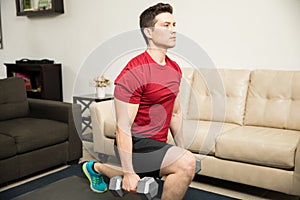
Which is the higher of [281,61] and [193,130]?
[281,61]

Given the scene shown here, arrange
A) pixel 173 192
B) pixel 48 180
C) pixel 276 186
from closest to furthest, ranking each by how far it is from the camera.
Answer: pixel 173 192, pixel 276 186, pixel 48 180

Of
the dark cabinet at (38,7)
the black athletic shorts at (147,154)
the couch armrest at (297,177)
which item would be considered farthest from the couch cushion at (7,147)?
the dark cabinet at (38,7)

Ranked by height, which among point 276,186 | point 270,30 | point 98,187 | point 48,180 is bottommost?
point 48,180

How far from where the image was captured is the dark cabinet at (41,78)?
13.7 feet

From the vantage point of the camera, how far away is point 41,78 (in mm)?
4164

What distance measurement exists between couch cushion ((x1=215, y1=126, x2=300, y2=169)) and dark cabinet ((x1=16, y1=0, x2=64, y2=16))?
106 inches

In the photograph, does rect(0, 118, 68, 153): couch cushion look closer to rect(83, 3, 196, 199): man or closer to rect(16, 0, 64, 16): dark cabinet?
rect(83, 3, 196, 199): man

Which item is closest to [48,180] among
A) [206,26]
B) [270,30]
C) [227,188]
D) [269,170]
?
[227,188]

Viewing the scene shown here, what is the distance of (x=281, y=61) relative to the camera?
3012 mm

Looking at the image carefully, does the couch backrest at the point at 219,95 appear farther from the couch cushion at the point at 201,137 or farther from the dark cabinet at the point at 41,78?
the dark cabinet at the point at 41,78

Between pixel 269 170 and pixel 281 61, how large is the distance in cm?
111

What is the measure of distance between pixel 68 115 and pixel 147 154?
59.7 inches

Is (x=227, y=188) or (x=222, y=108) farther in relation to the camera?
(x=222, y=108)

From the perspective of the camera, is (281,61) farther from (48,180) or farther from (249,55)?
(48,180)
